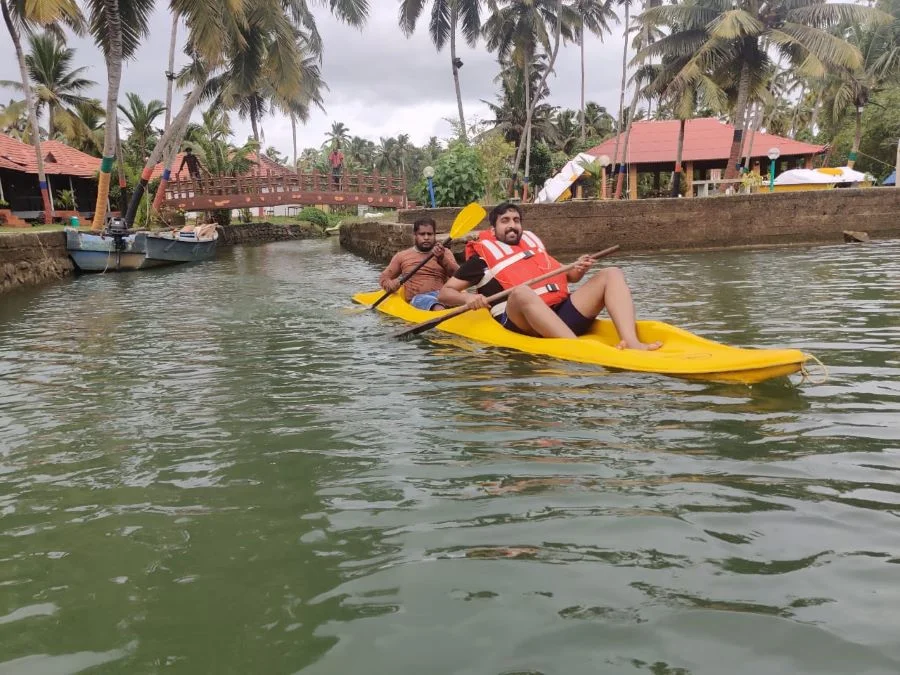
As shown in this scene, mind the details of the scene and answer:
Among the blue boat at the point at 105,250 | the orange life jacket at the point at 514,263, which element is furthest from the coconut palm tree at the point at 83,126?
the orange life jacket at the point at 514,263

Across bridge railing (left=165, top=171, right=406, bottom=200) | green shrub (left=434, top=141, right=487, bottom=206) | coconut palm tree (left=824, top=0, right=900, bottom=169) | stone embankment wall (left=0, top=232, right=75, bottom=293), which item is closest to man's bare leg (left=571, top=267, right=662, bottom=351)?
stone embankment wall (left=0, top=232, right=75, bottom=293)

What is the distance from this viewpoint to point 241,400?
4.07m

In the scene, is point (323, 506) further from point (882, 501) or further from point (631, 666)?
point (882, 501)

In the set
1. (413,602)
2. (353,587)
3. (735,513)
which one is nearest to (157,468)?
(353,587)

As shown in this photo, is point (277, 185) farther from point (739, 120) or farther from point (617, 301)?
point (617, 301)

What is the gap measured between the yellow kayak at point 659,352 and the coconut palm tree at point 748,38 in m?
15.6

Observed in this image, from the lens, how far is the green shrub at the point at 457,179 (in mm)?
16422

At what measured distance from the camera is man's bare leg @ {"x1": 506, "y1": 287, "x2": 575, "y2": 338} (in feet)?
15.7

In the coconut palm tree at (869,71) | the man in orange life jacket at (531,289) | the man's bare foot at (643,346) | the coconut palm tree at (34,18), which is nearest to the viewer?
the man's bare foot at (643,346)

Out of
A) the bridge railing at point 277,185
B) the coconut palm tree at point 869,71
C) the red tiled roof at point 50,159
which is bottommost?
the bridge railing at point 277,185

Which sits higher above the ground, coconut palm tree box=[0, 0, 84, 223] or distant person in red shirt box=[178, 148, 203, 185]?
coconut palm tree box=[0, 0, 84, 223]

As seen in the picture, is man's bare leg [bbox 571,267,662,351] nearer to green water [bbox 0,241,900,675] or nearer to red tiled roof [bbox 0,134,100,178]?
green water [bbox 0,241,900,675]

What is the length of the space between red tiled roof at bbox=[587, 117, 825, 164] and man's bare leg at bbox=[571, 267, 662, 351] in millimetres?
22507

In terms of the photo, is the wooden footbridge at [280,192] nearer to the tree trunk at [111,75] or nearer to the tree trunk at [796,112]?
the tree trunk at [111,75]
